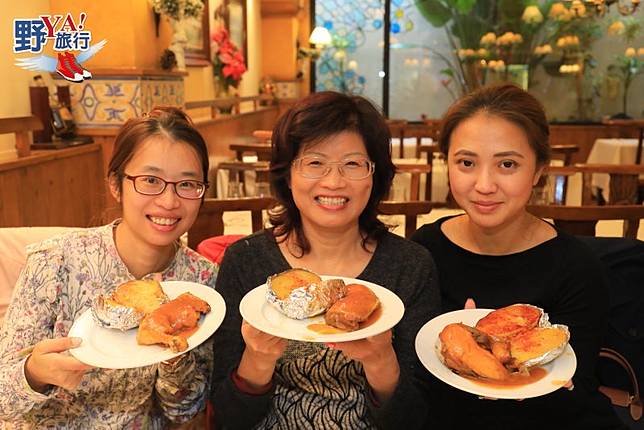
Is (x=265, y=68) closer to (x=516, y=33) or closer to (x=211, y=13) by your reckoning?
(x=211, y=13)

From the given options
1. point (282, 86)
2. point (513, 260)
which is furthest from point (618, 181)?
point (282, 86)

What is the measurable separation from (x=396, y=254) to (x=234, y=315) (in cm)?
47

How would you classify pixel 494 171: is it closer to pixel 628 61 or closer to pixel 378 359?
pixel 378 359

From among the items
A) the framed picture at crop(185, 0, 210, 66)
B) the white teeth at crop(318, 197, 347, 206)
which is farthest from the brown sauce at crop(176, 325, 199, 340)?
the framed picture at crop(185, 0, 210, 66)

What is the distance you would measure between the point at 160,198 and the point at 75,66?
188 cm

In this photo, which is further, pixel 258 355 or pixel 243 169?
pixel 243 169

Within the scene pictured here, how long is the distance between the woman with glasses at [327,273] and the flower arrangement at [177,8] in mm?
3365

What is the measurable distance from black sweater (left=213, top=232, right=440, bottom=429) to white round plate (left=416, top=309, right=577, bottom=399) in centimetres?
17

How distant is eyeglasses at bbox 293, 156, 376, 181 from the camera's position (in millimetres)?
1480

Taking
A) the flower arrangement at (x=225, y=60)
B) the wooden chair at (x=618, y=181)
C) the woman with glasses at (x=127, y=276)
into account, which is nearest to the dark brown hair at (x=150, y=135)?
the woman with glasses at (x=127, y=276)

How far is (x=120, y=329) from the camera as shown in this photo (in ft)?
4.06

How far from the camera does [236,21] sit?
7809 millimetres

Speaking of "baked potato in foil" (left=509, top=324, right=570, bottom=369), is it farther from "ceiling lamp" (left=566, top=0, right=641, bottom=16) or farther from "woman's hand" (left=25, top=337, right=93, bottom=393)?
"ceiling lamp" (left=566, top=0, right=641, bottom=16)

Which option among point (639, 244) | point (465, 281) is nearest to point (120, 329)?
point (465, 281)
